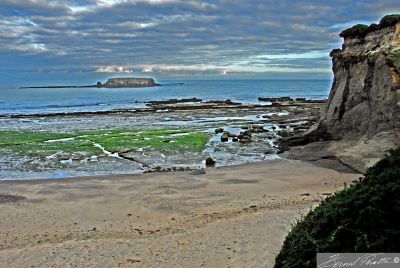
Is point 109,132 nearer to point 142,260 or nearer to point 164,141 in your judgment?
point 164,141

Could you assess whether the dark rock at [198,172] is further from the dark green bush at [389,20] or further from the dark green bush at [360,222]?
the dark green bush at [360,222]

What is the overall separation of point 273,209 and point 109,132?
33233 mm

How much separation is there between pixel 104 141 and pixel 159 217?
24.5 metres

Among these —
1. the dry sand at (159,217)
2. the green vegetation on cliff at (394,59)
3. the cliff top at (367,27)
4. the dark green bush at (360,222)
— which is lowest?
the dry sand at (159,217)

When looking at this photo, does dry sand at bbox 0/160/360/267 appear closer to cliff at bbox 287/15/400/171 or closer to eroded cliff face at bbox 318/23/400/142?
cliff at bbox 287/15/400/171

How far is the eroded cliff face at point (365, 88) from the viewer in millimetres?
24797

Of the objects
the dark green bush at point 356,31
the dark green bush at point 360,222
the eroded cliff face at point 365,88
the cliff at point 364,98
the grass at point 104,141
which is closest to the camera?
the dark green bush at point 360,222

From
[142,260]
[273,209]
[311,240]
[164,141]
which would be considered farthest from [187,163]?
[311,240]

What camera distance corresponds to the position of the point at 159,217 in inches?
634

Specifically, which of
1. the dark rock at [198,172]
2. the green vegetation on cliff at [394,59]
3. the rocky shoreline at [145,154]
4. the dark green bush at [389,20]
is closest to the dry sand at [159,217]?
the dark rock at [198,172]

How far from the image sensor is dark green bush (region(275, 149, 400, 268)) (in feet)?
16.8

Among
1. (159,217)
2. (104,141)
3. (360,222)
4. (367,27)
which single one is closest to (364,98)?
(367,27)

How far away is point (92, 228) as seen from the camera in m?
14.9

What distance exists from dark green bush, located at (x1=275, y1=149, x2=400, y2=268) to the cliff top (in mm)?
22603
